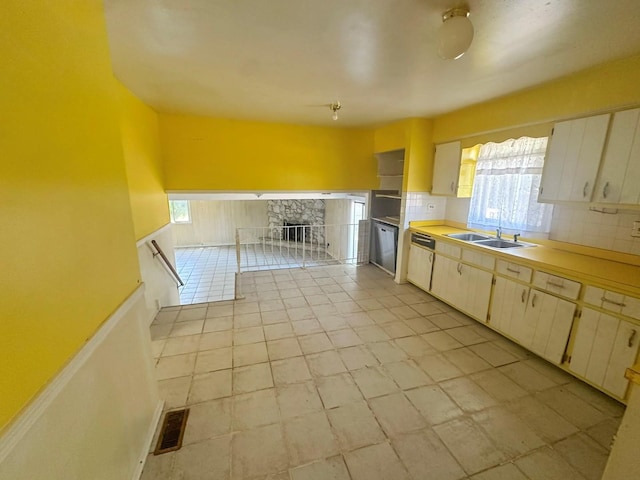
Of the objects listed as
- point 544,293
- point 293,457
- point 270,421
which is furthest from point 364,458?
point 544,293

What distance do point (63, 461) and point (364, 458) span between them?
1.43 meters

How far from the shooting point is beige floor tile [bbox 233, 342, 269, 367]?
2430mm

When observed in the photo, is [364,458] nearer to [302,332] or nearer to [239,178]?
[302,332]

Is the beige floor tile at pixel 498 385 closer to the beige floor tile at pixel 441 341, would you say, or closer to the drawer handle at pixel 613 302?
the beige floor tile at pixel 441 341

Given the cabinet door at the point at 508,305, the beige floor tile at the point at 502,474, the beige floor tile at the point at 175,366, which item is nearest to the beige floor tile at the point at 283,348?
the beige floor tile at the point at 175,366

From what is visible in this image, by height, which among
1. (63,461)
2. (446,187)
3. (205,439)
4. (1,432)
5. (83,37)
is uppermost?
(83,37)

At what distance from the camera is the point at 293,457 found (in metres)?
1.59

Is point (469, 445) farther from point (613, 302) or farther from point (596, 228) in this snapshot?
point (596, 228)

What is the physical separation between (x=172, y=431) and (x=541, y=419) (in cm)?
251

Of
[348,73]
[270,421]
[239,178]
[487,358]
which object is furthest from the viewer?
[239,178]

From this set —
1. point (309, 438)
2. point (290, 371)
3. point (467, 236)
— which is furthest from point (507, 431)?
point (467, 236)

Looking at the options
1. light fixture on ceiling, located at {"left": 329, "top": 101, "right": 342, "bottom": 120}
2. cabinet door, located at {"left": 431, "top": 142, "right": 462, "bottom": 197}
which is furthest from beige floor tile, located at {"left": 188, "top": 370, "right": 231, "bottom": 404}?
cabinet door, located at {"left": 431, "top": 142, "right": 462, "bottom": 197}

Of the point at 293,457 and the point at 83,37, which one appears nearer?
the point at 83,37

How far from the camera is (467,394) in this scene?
206 cm
